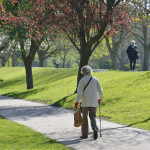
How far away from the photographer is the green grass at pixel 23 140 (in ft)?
26.9

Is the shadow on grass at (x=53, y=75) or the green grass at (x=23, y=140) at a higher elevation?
the shadow on grass at (x=53, y=75)

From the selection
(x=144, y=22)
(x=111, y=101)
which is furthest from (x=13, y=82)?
(x=111, y=101)

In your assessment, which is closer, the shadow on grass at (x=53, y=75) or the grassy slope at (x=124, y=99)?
the grassy slope at (x=124, y=99)

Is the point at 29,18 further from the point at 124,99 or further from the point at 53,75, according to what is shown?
the point at 53,75

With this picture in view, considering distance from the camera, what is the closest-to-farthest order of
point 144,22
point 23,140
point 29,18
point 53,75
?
point 23,140, point 29,18, point 144,22, point 53,75

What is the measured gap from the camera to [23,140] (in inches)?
356

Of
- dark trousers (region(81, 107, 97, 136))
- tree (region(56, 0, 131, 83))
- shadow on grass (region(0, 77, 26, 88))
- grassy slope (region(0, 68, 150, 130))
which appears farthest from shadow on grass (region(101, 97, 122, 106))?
shadow on grass (region(0, 77, 26, 88))

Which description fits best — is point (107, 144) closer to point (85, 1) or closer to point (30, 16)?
point (85, 1)

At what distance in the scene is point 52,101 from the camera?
20.0m

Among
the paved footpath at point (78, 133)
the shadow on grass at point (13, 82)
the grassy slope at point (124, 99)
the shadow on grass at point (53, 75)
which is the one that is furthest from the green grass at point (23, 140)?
the shadow on grass at point (13, 82)

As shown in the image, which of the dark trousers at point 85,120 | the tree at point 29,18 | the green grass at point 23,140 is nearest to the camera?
the green grass at point 23,140

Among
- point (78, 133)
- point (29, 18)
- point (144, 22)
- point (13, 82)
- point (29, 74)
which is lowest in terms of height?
point (13, 82)

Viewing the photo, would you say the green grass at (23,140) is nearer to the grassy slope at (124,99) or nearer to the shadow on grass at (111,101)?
the grassy slope at (124,99)

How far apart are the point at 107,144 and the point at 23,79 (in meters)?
31.6
